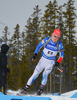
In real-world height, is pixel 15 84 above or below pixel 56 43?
below

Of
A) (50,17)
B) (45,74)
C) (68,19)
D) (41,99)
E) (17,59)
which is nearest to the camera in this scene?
(41,99)

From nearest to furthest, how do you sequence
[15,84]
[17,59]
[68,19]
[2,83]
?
1. [2,83]
2. [68,19]
3. [15,84]
4. [17,59]

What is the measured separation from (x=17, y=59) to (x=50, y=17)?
13158 millimetres

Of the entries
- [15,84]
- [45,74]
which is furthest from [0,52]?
[15,84]

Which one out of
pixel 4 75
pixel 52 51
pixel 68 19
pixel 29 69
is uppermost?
pixel 68 19

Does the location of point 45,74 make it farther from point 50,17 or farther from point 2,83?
point 50,17

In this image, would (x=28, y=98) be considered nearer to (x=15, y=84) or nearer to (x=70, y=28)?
(x=70, y=28)

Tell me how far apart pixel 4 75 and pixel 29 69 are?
20.6 m

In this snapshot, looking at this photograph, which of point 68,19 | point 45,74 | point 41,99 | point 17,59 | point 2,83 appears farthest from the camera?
point 17,59

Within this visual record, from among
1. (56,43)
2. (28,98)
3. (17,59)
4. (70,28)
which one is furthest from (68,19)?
(28,98)

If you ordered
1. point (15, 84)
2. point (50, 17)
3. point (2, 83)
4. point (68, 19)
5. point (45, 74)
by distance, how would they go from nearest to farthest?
point (2, 83) < point (45, 74) < point (50, 17) < point (68, 19) < point (15, 84)

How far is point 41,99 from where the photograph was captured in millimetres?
4766

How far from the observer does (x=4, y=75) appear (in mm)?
5590

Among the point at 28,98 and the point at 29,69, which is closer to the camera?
the point at 28,98
